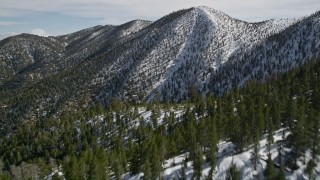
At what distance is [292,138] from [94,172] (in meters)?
53.6

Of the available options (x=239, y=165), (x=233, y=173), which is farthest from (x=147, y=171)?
(x=239, y=165)

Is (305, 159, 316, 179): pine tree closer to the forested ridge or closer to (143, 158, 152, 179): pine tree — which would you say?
the forested ridge

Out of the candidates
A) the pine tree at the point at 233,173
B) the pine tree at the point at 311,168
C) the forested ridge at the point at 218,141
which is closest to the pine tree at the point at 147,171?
the forested ridge at the point at 218,141

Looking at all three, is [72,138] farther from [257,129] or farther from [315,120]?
[315,120]

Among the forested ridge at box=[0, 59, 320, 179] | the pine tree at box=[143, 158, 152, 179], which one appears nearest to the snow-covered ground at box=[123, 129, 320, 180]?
the forested ridge at box=[0, 59, 320, 179]

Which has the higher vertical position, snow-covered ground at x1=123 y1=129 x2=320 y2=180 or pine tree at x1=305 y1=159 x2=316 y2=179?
pine tree at x1=305 y1=159 x2=316 y2=179

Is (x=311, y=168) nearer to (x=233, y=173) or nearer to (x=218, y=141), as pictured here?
(x=233, y=173)

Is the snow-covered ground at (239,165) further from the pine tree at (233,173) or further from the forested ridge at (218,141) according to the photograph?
the pine tree at (233,173)

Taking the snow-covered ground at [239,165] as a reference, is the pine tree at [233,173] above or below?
above

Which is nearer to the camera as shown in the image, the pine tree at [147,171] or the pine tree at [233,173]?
the pine tree at [233,173]

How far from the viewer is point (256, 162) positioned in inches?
3593

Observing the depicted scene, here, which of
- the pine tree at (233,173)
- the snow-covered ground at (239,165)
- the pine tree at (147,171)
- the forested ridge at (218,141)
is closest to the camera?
the pine tree at (233,173)

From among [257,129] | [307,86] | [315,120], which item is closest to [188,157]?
[257,129]

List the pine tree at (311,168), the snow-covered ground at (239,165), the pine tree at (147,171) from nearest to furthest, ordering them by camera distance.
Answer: the pine tree at (311,168)
the snow-covered ground at (239,165)
the pine tree at (147,171)
